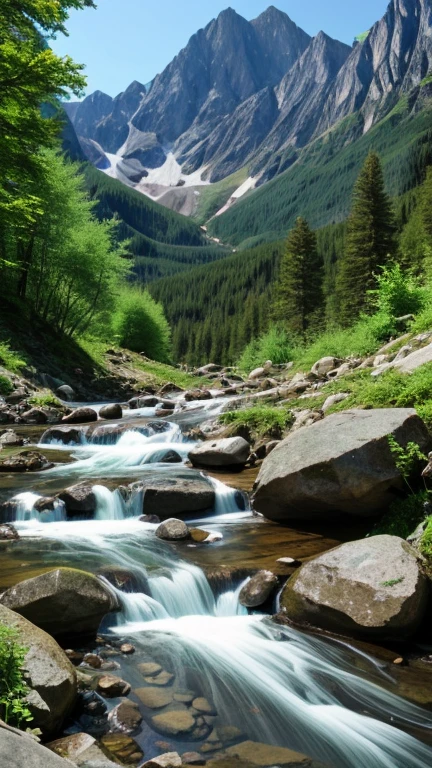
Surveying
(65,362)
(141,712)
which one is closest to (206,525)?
(141,712)

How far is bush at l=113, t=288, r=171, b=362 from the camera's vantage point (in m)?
47.4

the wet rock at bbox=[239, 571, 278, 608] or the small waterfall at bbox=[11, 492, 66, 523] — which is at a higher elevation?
the small waterfall at bbox=[11, 492, 66, 523]

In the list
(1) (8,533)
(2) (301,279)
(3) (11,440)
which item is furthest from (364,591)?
(2) (301,279)

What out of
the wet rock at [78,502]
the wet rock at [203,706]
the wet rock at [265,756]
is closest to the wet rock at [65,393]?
the wet rock at [78,502]

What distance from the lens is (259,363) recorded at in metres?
32.1

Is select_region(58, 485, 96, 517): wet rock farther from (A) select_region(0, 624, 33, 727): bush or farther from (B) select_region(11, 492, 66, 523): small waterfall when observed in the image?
(A) select_region(0, 624, 33, 727): bush

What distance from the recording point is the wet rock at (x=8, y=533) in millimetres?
7629

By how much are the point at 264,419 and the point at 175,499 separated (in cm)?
393

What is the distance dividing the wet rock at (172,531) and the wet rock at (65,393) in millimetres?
15739

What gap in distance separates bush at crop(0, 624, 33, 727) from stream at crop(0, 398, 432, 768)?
72 centimetres

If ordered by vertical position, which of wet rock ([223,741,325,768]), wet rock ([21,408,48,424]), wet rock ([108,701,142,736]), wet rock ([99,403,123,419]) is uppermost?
wet rock ([99,403,123,419])

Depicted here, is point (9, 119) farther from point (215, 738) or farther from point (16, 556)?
point (215, 738)

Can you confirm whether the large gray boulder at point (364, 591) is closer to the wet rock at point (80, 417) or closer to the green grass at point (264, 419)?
the green grass at point (264, 419)

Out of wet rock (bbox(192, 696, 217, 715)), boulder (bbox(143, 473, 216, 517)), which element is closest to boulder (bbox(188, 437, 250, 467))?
boulder (bbox(143, 473, 216, 517))
